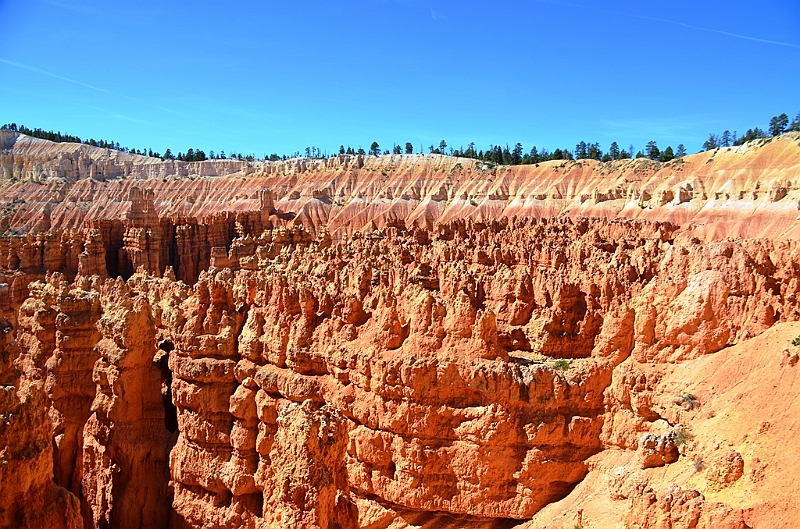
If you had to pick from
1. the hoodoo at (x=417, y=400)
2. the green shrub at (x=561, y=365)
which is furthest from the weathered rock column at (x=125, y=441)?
the green shrub at (x=561, y=365)

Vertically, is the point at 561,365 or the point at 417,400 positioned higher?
the point at 561,365

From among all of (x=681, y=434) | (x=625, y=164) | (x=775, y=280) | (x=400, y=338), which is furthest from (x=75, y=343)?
(x=625, y=164)

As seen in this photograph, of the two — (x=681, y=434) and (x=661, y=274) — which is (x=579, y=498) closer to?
(x=681, y=434)

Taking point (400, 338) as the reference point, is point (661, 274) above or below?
above

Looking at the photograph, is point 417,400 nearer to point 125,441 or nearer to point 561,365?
point 561,365

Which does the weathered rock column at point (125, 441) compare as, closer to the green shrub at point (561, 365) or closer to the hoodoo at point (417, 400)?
the hoodoo at point (417, 400)

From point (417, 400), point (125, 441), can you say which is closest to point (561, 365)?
point (417, 400)

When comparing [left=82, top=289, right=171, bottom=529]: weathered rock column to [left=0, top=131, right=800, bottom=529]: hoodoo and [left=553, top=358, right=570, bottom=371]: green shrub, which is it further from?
[left=553, top=358, right=570, bottom=371]: green shrub

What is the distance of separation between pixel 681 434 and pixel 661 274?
8.45 meters

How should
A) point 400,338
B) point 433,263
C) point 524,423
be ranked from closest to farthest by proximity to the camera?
1. point 524,423
2. point 400,338
3. point 433,263

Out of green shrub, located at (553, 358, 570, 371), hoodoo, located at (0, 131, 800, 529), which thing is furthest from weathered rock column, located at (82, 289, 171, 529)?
green shrub, located at (553, 358, 570, 371)

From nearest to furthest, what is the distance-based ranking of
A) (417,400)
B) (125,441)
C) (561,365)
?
(417,400) → (561,365) → (125,441)

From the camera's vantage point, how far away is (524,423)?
1446 cm

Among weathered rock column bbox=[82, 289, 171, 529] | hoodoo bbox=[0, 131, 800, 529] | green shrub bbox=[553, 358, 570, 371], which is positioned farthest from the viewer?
weathered rock column bbox=[82, 289, 171, 529]
